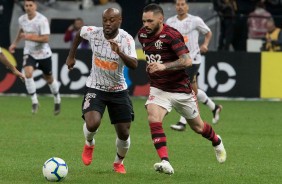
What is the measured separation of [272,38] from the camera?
24750mm

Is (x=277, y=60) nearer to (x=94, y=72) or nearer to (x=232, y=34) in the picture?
(x=232, y=34)

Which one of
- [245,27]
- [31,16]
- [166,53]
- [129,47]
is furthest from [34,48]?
[129,47]

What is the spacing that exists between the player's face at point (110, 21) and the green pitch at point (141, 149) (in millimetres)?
1764

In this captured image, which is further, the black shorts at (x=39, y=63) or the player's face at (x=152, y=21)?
the black shorts at (x=39, y=63)

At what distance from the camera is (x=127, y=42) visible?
36.3 feet

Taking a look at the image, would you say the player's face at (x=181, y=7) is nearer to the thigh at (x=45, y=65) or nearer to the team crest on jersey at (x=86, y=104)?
the thigh at (x=45, y=65)

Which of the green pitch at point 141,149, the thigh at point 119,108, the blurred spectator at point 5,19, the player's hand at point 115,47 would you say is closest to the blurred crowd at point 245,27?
the green pitch at point 141,149

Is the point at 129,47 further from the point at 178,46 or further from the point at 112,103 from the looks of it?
the point at 112,103

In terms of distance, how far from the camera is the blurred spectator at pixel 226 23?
25016mm

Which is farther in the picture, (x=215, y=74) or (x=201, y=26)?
(x=215, y=74)

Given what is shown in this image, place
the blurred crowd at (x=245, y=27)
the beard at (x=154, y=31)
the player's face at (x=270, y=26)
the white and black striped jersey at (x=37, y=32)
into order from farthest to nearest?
the blurred crowd at (x=245, y=27) < the player's face at (x=270, y=26) < the white and black striped jersey at (x=37, y=32) < the beard at (x=154, y=31)

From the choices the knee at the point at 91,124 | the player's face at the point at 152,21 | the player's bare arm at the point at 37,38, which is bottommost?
the player's bare arm at the point at 37,38

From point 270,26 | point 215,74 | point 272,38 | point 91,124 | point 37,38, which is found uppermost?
point 91,124

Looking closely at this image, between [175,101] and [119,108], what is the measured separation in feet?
2.39
